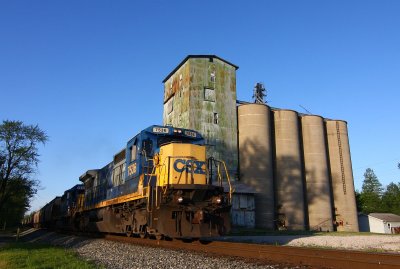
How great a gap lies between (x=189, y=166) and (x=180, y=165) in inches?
12.8

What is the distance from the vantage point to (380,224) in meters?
49.3

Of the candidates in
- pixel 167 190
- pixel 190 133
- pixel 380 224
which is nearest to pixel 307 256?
pixel 167 190

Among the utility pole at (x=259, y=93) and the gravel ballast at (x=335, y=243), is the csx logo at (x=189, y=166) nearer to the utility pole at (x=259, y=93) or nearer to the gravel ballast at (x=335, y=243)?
the gravel ballast at (x=335, y=243)

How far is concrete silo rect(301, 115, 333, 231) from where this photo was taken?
39.4 meters

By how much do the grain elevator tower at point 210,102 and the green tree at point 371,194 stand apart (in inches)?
2095

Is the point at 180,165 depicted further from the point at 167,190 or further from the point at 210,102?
the point at 210,102

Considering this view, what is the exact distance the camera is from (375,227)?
4988 cm

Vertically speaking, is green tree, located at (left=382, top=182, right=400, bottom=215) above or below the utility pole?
below

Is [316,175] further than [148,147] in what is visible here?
Yes

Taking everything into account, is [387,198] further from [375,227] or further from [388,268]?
[388,268]

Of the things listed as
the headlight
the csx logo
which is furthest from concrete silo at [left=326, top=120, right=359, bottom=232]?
the headlight

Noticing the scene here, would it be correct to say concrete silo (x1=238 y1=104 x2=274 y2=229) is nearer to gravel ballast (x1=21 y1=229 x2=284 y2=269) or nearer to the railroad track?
the railroad track

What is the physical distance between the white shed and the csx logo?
4669 cm

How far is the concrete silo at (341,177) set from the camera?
41.2 m
